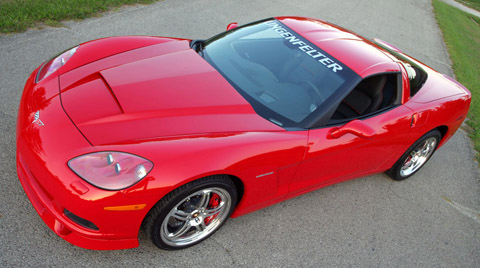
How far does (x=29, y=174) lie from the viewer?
96.2 inches

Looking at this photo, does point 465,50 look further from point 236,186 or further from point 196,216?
point 196,216

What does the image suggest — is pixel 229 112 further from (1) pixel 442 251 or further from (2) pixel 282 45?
(1) pixel 442 251

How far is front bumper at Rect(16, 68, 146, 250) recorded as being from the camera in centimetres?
212

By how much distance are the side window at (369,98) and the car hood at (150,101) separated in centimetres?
72

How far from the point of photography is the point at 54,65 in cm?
308

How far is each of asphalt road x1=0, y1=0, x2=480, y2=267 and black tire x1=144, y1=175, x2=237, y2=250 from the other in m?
0.11

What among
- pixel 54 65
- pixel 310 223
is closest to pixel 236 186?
pixel 310 223

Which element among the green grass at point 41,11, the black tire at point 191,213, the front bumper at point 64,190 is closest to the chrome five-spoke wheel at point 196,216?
the black tire at point 191,213

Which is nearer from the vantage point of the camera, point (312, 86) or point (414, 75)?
point (312, 86)

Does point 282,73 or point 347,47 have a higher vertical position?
point 347,47

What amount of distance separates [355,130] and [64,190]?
2.03 m

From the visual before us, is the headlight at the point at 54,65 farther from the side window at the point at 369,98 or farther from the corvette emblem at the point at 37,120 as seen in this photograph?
the side window at the point at 369,98

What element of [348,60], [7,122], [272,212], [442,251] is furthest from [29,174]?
[442,251]

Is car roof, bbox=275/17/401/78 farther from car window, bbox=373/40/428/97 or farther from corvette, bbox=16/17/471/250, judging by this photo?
car window, bbox=373/40/428/97
